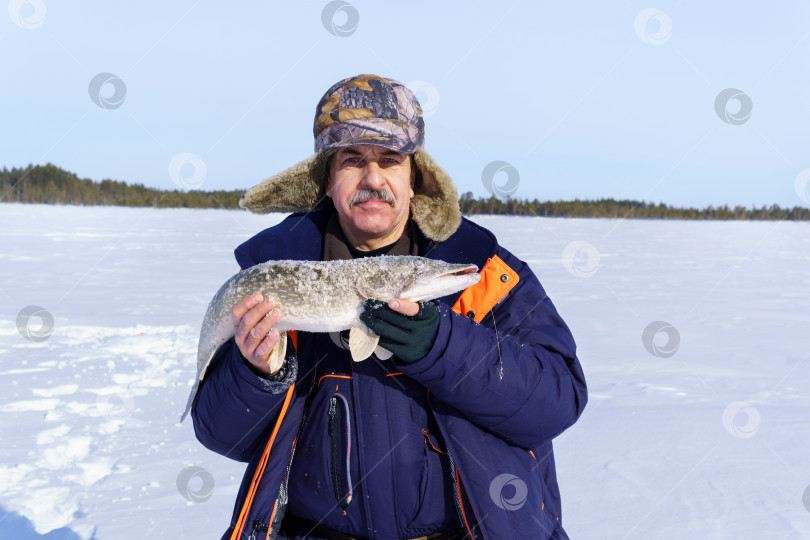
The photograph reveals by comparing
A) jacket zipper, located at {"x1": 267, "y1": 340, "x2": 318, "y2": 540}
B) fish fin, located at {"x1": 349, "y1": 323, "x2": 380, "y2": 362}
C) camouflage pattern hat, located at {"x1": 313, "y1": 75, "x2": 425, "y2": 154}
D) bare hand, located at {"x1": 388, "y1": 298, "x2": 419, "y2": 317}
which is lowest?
jacket zipper, located at {"x1": 267, "y1": 340, "x2": 318, "y2": 540}

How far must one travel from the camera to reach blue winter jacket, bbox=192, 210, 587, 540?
221 cm

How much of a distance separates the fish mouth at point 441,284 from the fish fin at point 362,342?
19 centimetres

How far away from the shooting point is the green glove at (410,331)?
2.18 meters

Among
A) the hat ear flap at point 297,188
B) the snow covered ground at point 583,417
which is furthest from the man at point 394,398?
the snow covered ground at point 583,417

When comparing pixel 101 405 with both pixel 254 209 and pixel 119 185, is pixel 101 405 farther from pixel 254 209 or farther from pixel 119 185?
pixel 119 185

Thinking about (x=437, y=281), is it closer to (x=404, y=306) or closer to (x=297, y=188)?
(x=404, y=306)

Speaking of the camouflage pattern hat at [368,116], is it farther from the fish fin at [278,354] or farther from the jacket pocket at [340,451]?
the jacket pocket at [340,451]

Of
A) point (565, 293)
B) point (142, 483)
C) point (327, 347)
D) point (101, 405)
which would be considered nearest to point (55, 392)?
point (101, 405)

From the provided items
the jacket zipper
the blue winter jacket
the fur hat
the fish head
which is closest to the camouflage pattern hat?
the fur hat

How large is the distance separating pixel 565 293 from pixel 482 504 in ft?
30.8

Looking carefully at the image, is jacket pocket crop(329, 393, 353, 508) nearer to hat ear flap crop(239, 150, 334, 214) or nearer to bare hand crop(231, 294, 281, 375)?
bare hand crop(231, 294, 281, 375)

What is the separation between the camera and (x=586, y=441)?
15.5ft

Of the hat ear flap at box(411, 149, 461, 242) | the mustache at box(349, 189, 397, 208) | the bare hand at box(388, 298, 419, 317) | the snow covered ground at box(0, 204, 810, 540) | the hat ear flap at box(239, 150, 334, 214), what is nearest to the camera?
the bare hand at box(388, 298, 419, 317)

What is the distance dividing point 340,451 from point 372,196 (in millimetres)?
1040
